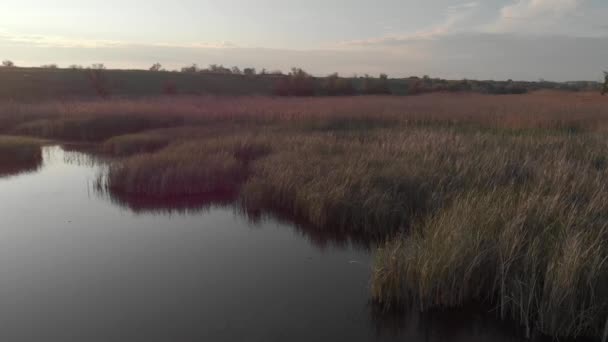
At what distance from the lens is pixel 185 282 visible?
4.84 m

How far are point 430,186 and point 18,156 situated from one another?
33.5ft

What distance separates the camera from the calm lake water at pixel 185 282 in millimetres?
3932

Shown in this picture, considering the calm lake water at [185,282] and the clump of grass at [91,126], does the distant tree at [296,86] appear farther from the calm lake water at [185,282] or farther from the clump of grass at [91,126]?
the calm lake water at [185,282]

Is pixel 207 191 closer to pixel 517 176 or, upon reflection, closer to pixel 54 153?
pixel 517 176

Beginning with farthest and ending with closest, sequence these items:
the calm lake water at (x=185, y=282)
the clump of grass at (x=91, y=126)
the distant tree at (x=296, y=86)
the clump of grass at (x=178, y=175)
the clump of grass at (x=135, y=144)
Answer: the distant tree at (x=296, y=86)
the clump of grass at (x=91, y=126)
the clump of grass at (x=135, y=144)
the clump of grass at (x=178, y=175)
the calm lake water at (x=185, y=282)

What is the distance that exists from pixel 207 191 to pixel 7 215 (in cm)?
308

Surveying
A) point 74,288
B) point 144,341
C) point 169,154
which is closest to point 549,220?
point 144,341

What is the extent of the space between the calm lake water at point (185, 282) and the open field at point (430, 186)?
36 cm

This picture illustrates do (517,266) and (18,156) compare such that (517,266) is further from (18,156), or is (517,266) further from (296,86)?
(296,86)

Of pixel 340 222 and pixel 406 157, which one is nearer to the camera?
pixel 340 222

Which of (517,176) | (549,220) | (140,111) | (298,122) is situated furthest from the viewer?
(140,111)

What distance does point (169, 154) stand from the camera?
900 cm

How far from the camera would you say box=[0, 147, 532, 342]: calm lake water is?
393 centimetres

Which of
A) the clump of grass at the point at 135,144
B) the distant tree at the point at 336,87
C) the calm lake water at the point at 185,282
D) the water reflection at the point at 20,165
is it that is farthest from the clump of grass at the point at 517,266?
the distant tree at the point at 336,87
